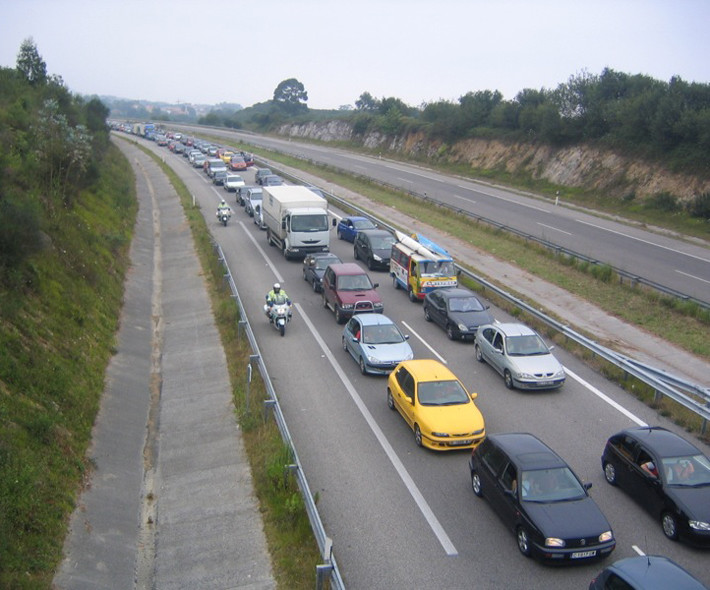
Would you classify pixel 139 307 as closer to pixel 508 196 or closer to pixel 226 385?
pixel 226 385

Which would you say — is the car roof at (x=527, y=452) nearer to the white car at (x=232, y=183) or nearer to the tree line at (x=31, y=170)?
the tree line at (x=31, y=170)

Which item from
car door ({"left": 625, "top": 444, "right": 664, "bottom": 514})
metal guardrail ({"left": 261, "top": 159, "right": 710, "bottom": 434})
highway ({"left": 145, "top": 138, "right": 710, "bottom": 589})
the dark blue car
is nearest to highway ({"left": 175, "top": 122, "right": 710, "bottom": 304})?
metal guardrail ({"left": 261, "top": 159, "right": 710, "bottom": 434})

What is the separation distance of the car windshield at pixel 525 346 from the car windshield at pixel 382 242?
44.2ft

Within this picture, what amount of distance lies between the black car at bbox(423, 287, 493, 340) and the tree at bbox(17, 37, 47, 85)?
→ 49004 millimetres

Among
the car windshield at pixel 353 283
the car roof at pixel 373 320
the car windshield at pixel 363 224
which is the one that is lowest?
the car roof at pixel 373 320

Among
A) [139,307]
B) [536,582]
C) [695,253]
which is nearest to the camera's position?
[536,582]

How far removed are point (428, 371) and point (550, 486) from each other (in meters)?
4.72

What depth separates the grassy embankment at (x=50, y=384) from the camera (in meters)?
10.3

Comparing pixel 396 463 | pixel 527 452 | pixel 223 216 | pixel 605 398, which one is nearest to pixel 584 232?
pixel 223 216

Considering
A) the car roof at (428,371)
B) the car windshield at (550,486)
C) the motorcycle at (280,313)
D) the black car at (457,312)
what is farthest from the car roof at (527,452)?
the motorcycle at (280,313)

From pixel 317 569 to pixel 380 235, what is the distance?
2346cm

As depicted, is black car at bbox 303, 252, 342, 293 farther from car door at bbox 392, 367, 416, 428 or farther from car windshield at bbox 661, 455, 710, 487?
car windshield at bbox 661, 455, 710, 487

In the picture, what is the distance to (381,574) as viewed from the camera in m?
10.3

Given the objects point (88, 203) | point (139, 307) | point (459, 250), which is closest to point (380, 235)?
point (459, 250)
